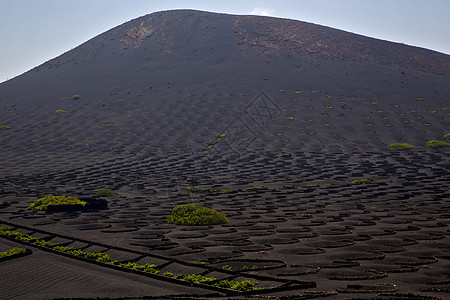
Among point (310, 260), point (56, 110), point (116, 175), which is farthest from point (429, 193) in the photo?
point (56, 110)

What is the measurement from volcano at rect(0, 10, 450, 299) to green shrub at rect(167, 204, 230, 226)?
66cm

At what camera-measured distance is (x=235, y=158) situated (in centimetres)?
4566

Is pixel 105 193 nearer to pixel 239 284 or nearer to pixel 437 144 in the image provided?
pixel 239 284

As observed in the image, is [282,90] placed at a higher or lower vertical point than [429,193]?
higher

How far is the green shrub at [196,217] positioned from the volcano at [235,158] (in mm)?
663

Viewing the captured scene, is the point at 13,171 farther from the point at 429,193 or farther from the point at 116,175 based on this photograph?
the point at 429,193

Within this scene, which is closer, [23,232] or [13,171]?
[23,232]

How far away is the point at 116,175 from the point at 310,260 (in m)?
28.1

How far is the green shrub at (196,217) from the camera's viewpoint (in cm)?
2111

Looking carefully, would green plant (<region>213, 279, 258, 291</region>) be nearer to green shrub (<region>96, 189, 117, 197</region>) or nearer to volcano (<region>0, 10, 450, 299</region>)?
volcano (<region>0, 10, 450, 299</region>)

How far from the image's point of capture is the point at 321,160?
42.8 metres

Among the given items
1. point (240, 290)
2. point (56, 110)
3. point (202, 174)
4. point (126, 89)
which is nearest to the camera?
point (240, 290)

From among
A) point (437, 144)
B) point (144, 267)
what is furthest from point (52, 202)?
point (437, 144)

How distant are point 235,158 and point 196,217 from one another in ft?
80.2
